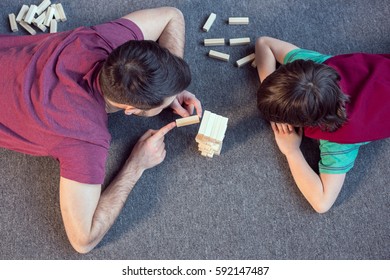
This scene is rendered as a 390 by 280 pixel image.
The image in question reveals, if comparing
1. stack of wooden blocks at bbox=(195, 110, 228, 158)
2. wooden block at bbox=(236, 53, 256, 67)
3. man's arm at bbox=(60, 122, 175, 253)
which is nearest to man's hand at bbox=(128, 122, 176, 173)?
man's arm at bbox=(60, 122, 175, 253)

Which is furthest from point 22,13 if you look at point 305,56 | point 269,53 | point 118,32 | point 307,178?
point 307,178

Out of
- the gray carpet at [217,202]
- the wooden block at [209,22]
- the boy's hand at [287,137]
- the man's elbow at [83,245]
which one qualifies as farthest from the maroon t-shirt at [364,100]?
the man's elbow at [83,245]

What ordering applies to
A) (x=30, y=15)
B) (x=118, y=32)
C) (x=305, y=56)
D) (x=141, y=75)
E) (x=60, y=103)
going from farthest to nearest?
(x=30, y=15), (x=305, y=56), (x=118, y=32), (x=60, y=103), (x=141, y=75)

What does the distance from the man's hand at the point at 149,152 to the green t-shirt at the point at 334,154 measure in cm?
56

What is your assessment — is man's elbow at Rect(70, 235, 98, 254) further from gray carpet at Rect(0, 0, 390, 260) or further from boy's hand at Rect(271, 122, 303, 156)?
boy's hand at Rect(271, 122, 303, 156)

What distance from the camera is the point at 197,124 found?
4.89 ft

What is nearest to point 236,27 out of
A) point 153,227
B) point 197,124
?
point 197,124

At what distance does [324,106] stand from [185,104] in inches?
20.1

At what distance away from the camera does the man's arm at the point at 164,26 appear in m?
1.37

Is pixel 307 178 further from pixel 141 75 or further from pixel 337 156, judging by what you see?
pixel 141 75

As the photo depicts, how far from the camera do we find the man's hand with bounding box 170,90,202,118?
139 cm

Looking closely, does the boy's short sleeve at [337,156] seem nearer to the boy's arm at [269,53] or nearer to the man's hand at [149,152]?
the boy's arm at [269,53]

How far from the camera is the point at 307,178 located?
1.39 m
